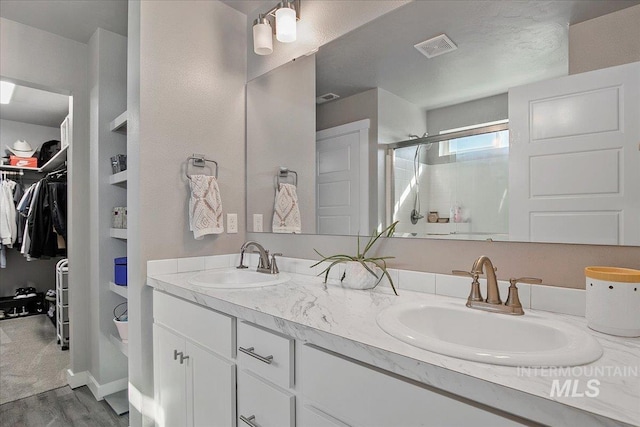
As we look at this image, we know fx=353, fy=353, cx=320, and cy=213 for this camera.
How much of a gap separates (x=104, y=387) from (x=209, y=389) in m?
1.56

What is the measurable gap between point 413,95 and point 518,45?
393mm

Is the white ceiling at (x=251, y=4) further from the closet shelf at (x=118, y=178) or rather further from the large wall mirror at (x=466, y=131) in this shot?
the closet shelf at (x=118, y=178)

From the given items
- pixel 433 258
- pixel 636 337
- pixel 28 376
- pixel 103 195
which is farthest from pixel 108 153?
pixel 636 337

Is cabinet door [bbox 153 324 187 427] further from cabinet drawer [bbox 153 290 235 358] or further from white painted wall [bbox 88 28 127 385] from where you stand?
white painted wall [bbox 88 28 127 385]

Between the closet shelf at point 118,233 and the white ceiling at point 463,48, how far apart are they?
1.58m

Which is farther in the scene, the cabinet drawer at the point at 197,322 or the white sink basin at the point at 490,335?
the cabinet drawer at the point at 197,322

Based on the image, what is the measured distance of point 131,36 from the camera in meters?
1.83

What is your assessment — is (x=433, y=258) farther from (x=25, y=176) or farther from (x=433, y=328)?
(x=25, y=176)

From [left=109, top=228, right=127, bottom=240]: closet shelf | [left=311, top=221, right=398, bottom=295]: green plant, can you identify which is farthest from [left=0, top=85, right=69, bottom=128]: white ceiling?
[left=311, top=221, right=398, bottom=295]: green plant

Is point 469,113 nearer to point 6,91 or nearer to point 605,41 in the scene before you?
point 605,41

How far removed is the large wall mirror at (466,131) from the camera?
1038mm

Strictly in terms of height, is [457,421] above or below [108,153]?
below

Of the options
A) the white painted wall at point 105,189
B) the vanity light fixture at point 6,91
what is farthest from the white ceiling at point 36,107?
the white painted wall at point 105,189

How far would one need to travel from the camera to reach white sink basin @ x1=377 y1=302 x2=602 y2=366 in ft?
2.30
